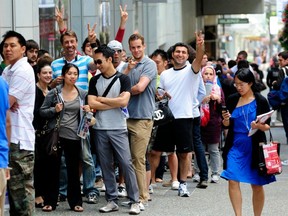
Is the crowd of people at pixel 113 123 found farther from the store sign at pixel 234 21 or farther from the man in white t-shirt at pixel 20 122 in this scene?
the store sign at pixel 234 21

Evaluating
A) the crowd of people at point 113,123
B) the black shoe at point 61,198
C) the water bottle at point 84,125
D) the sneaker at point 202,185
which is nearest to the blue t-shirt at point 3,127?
the crowd of people at point 113,123

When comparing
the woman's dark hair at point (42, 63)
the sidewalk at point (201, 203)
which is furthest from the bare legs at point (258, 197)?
the woman's dark hair at point (42, 63)

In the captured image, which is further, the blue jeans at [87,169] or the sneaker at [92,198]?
the sneaker at [92,198]

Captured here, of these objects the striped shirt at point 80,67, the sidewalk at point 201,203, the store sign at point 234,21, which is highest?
the store sign at point 234,21

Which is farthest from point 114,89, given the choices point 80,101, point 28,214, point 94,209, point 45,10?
point 45,10

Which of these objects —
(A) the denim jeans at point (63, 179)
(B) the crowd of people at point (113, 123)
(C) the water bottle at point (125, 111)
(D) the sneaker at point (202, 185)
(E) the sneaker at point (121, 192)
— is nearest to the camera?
(B) the crowd of people at point (113, 123)

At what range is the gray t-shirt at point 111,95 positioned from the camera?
1066 cm

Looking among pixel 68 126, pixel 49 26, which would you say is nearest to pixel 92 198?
pixel 68 126

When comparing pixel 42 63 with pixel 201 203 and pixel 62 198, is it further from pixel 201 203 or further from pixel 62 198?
pixel 201 203

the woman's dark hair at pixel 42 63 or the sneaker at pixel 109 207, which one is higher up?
the woman's dark hair at pixel 42 63

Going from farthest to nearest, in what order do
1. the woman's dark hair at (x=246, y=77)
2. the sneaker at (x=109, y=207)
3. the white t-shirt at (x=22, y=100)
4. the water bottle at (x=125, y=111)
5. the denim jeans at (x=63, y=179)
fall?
the denim jeans at (x=63, y=179) → the sneaker at (x=109, y=207) → the water bottle at (x=125, y=111) → the woman's dark hair at (x=246, y=77) → the white t-shirt at (x=22, y=100)

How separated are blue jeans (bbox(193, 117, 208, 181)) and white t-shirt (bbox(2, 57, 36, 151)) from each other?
4.47 m

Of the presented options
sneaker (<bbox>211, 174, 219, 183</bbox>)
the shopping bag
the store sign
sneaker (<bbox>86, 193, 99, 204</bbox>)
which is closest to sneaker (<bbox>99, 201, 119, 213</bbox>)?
sneaker (<bbox>86, 193, 99, 204</bbox>)

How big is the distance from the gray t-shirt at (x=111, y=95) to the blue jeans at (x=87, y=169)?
0.49 meters
